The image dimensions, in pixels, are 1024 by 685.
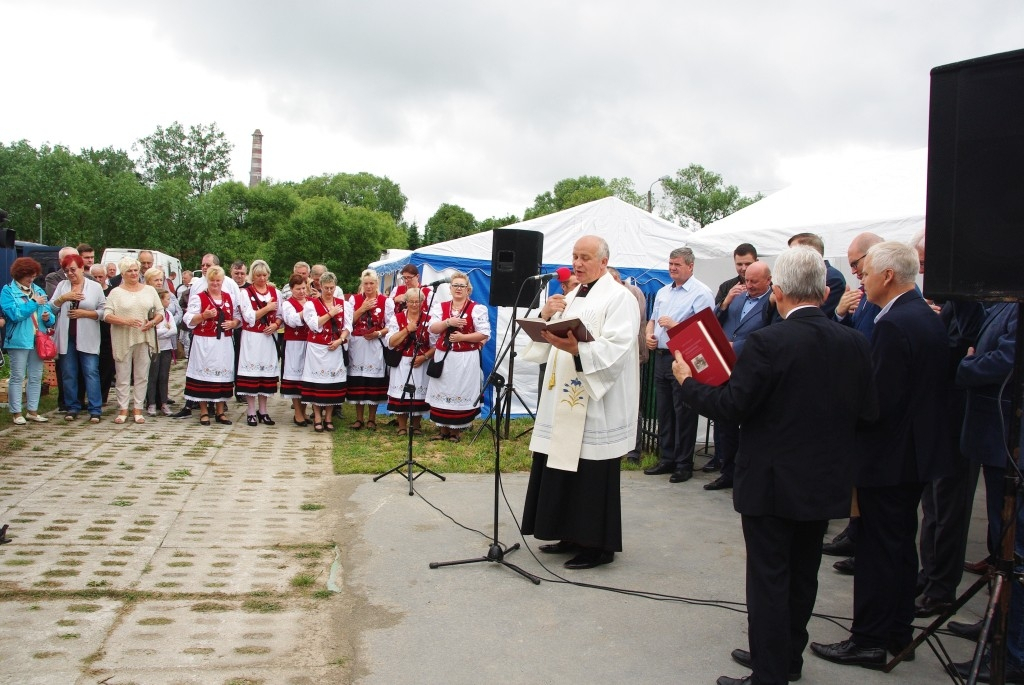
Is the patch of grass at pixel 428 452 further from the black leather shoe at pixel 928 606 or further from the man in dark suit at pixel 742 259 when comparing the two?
the black leather shoe at pixel 928 606

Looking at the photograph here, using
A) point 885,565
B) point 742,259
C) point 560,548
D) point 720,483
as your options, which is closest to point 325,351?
point 720,483

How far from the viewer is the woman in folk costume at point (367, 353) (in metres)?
10.1

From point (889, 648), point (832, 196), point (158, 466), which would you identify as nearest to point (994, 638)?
point (889, 648)

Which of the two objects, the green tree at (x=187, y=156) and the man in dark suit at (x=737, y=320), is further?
the green tree at (x=187, y=156)

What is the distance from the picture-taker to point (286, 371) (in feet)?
33.6

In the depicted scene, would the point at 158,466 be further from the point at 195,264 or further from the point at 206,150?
the point at 206,150

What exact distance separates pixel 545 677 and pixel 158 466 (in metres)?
5.39

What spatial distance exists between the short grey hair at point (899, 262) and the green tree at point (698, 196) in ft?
198

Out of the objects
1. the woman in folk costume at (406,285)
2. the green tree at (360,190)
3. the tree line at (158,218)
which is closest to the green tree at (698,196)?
the tree line at (158,218)

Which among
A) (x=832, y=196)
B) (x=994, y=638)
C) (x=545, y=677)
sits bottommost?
(x=545, y=677)

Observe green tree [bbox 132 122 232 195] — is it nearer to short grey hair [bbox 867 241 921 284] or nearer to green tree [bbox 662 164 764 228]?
green tree [bbox 662 164 764 228]

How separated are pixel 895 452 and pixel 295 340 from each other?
312 inches

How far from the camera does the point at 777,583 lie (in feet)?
10.9

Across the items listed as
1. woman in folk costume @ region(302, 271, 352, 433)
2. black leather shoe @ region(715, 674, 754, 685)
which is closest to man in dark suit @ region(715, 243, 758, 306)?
black leather shoe @ region(715, 674, 754, 685)
